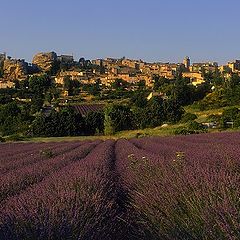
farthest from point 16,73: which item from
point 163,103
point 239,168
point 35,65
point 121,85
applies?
point 239,168

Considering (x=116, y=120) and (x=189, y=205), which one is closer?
(x=189, y=205)

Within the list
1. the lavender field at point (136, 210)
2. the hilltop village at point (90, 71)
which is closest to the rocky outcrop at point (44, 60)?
the hilltop village at point (90, 71)

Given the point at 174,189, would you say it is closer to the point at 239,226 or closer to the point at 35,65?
the point at 239,226

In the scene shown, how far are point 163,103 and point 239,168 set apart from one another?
47.4 metres

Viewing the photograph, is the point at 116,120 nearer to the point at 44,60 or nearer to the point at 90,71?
the point at 90,71

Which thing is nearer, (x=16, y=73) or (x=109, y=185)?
(x=109, y=185)

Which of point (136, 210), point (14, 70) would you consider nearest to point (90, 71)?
point (14, 70)

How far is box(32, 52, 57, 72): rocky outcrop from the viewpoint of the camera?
164825mm

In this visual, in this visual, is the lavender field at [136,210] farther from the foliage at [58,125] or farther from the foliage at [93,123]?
the foliage at [93,123]

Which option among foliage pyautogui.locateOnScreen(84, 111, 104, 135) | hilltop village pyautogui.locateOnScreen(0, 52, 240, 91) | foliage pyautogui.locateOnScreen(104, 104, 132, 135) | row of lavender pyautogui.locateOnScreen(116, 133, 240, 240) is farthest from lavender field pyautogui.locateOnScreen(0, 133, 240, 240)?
hilltop village pyautogui.locateOnScreen(0, 52, 240, 91)

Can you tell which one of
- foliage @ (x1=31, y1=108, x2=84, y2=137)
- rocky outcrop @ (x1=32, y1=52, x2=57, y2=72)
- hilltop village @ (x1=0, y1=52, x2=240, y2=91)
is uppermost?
rocky outcrop @ (x1=32, y1=52, x2=57, y2=72)

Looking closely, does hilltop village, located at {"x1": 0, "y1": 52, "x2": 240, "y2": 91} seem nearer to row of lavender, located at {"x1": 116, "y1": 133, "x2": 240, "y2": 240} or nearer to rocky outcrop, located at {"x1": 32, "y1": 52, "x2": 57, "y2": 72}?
rocky outcrop, located at {"x1": 32, "y1": 52, "x2": 57, "y2": 72}

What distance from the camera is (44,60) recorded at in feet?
575

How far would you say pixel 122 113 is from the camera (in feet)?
167
